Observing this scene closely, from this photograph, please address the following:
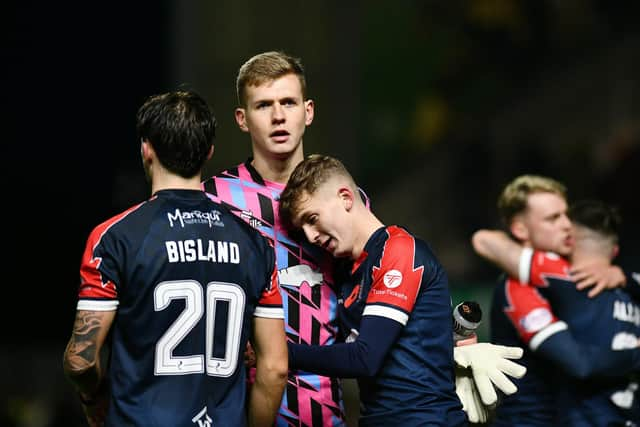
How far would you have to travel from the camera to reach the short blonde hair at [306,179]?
3166 mm

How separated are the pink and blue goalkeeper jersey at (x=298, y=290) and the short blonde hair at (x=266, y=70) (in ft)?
1.11

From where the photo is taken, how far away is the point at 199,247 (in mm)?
2693

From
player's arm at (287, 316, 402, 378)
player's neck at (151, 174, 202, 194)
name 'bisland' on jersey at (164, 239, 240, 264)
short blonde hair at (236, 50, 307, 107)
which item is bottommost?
player's arm at (287, 316, 402, 378)

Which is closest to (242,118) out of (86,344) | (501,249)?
(86,344)

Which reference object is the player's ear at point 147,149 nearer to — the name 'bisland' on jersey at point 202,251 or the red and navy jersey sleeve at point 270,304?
the name 'bisland' on jersey at point 202,251

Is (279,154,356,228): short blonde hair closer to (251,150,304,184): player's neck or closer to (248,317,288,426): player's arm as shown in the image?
(251,150,304,184): player's neck

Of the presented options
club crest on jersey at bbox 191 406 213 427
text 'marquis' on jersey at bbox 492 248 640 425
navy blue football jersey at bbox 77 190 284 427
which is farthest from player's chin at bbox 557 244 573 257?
club crest on jersey at bbox 191 406 213 427

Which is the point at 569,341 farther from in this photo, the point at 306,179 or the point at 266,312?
the point at 266,312

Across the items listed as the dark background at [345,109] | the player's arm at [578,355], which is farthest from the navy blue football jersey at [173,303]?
the dark background at [345,109]

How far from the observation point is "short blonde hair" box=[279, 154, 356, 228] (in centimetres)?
317

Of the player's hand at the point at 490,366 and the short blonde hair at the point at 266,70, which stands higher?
the short blonde hair at the point at 266,70

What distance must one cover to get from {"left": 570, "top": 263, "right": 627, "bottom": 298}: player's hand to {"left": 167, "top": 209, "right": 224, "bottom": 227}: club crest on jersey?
1838 mm

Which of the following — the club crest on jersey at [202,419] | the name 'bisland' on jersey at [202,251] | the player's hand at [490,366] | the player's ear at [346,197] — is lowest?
the club crest on jersey at [202,419]

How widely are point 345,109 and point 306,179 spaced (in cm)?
709
